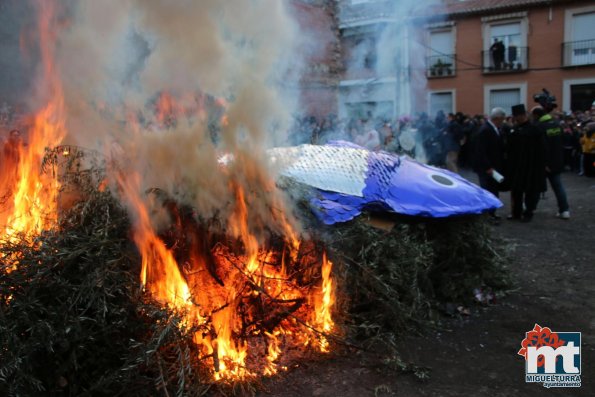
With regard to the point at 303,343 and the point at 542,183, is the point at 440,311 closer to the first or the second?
the point at 303,343

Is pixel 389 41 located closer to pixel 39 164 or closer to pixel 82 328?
pixel 39 164

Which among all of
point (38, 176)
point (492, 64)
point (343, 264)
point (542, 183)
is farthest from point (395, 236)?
point (492, 64)

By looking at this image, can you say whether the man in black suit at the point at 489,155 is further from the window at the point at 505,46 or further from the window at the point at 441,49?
the window at the point at 505,46

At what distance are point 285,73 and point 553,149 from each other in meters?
5.10

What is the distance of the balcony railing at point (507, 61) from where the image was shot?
18250 millimetres

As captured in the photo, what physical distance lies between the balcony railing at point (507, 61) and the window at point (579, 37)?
1550mm

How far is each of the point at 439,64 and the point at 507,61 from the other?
5.15 metres

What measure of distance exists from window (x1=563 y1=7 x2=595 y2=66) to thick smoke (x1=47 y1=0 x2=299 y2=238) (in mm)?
17551

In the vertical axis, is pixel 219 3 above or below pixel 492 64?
below

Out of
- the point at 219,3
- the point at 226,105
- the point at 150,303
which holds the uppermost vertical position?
the point at 219,3

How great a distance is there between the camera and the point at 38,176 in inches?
138

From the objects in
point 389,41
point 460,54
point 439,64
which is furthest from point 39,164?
point 460,54

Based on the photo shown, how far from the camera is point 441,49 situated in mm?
13789

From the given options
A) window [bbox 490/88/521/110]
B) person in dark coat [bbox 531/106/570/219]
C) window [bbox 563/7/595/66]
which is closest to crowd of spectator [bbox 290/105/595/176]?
person in dark coat [bbox 531/106/570/219]
